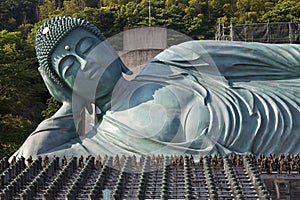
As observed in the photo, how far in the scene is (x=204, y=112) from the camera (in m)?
6.62

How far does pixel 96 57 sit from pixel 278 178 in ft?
9.81

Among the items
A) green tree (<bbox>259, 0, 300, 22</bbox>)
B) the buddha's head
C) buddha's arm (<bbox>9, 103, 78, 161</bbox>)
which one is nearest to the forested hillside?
green tree (<bbox>259, 0, 300, 22</bbox>)

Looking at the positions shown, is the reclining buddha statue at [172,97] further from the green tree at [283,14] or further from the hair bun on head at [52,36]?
the green tree at [283,14]

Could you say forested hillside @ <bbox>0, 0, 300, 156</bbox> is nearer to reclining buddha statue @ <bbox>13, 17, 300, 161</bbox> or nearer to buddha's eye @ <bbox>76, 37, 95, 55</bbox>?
reclining buddha statue @ <bbox>13, 17, 300, 161</bbox>

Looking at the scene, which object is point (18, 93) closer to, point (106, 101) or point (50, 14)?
point (106, 101)

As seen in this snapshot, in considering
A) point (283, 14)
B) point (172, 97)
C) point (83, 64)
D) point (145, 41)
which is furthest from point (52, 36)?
point (283, 14)

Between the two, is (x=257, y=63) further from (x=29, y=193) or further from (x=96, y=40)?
(x=29, y=193)

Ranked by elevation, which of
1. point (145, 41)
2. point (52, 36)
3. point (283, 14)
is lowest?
point (283, 14)

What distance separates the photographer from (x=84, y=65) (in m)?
6.86

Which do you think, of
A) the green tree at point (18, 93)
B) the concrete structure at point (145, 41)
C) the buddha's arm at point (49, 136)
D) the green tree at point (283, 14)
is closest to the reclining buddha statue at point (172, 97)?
the buddha's arm at point (49, 136)

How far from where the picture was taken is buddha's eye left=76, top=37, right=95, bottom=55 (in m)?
6.95

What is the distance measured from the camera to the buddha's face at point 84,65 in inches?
272

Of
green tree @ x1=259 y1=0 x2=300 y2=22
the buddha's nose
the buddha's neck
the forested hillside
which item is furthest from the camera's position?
green tree @ x1=259 y1=0 x2=300 y2=22

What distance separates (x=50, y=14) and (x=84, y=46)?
23643 mm
